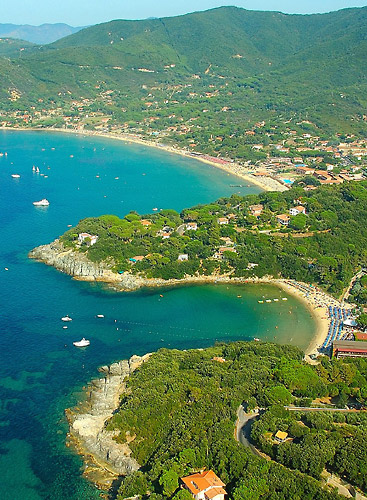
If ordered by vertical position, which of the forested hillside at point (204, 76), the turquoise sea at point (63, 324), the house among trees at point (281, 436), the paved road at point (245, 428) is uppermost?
the forested hillside at point (204, 76)

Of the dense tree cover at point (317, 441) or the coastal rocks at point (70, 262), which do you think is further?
the coastal rocks at point (70, 262)

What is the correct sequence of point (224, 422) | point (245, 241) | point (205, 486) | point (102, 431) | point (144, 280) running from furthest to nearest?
1. point (245, 241)
2. point (144, 280)
3. point (102, 431)
4. point (224, 422)
5. point (205, 486)

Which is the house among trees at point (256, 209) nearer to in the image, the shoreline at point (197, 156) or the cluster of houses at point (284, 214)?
the cluster of houses at point (284, 214)

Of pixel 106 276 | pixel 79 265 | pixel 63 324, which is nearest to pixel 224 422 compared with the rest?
pixel 63 324

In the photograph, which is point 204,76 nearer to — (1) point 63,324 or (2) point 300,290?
(2) point 300,290

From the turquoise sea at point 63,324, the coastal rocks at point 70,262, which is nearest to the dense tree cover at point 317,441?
the turquoise sea at point 63,324

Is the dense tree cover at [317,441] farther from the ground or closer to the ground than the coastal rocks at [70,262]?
farther from the ground
